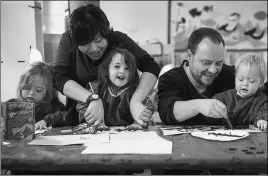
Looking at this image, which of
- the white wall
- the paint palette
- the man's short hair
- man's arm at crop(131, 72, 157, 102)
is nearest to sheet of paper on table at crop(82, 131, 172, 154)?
the paint palette

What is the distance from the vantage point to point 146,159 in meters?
0.74

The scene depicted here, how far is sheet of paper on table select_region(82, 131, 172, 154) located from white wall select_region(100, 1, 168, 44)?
3982 millimetres

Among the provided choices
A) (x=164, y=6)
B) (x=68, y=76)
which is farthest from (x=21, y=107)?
(x=164, y=6)

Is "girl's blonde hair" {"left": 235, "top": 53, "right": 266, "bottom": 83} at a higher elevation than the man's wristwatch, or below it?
higher

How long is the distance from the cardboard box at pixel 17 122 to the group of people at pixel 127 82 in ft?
0.82

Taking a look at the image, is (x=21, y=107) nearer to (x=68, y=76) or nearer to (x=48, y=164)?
(x=48, y=164)

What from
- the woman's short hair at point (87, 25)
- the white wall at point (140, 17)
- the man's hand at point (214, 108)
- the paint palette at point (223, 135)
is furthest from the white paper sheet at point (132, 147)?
the white wall at point (140, 17)

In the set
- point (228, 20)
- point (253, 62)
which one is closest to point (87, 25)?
point (253, 62)

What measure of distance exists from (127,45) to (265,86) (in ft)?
2.61

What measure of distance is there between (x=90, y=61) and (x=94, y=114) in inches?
14.8

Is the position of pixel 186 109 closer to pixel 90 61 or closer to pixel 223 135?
pixel 223 135

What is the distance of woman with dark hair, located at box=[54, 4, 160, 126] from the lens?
122 cm

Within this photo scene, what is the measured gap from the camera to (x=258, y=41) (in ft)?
15.7

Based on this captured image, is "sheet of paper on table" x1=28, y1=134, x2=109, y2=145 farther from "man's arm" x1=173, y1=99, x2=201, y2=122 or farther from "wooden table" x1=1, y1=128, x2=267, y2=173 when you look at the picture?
"man's arm" x1=173, y1=99, x2=201, y2=122
